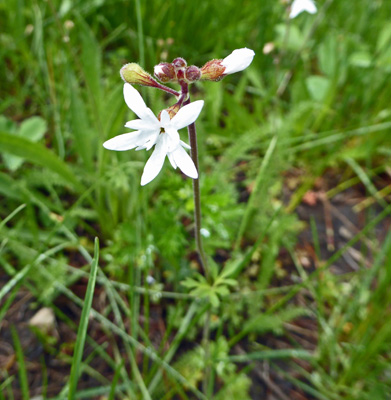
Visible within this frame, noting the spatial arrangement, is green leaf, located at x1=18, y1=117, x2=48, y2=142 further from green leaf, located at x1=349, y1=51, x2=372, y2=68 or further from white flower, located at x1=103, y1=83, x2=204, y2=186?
green leaf, located at x1=349, y1=51, x2=372, y2=68

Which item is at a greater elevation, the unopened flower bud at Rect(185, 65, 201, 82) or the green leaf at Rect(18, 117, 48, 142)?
the green leaf at Rect(18, 117, 48, 142)

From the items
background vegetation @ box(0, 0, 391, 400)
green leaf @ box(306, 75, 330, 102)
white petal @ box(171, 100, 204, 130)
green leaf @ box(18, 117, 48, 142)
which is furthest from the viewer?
green leaf @ box(306, 75, 330, 102)

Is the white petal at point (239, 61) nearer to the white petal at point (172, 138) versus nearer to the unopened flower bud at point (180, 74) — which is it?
the unopened flower bud at point (180, 74)

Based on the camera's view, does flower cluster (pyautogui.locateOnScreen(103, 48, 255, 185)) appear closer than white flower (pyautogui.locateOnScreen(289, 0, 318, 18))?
Yes

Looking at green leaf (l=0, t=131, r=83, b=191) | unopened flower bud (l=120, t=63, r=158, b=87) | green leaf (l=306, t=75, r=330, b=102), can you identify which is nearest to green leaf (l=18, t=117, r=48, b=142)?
green leaf (l=0, t=131, r=83, b=191)

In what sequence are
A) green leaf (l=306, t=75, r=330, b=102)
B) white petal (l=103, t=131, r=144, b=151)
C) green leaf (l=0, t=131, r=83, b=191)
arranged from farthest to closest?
green leaf (l=306, t=75, r=330, b=102), green leaf (l=0, t=131, r=83, b=191), white petal (l=103, t=131, r=144, b=151)

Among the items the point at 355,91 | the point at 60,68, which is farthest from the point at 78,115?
the point at 355,91

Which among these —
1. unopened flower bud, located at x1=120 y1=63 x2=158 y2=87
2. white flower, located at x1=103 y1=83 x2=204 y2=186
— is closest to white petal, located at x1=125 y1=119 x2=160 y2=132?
white flower, located at x1=103 y1=83 x2=204 y2=186

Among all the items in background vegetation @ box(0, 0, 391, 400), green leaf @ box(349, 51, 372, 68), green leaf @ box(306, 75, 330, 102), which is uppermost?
green leaf @ box(349, 51, 372, 68)
